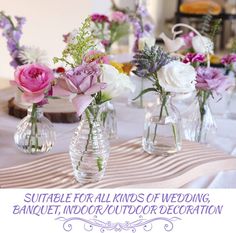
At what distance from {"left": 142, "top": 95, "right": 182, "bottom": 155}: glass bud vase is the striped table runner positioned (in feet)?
0.08

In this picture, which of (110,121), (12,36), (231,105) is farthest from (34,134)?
(231,105)

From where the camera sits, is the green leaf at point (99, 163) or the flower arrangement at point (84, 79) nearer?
the flower arrangement at point (84, 79)

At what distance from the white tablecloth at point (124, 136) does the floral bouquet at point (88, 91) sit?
0.21 m

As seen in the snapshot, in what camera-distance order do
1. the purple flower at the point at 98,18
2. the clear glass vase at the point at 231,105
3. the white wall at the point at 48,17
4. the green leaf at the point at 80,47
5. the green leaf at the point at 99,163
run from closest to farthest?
1. the green leaf at the point at 80,47
2. the green leaf at the point at 99,163
3. the clear glass vase at the point at 231,105
4. the purple flower at the point at 98,18
5. the white wall at the point at 48,17

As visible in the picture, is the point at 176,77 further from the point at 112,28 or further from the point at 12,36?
the point at 112,28

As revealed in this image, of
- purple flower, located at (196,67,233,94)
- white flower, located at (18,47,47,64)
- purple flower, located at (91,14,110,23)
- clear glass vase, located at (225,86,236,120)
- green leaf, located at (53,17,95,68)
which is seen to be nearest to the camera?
green leaf, located at (53,17,95,68)

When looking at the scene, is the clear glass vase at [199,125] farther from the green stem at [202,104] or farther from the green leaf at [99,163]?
the green leaf at [99,163]

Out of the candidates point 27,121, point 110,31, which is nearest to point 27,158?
point 27,121

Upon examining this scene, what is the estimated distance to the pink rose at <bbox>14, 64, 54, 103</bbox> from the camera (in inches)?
36.4

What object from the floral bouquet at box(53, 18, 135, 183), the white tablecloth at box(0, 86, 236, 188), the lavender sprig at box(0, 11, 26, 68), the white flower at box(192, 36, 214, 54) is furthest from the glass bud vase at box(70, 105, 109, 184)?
the lavender sprig at box(0, 11, 26, 68)

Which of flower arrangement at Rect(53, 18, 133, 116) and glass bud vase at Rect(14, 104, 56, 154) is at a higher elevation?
flower arrangement at Rect(53, 18, 133, 116)

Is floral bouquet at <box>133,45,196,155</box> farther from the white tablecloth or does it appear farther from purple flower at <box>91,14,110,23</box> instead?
purple flower at <box>91,14,110,23</box>

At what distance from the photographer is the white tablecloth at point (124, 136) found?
41.1 inches

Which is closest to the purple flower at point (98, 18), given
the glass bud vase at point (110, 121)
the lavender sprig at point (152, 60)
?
the glass bud vase at point (110, 121)
